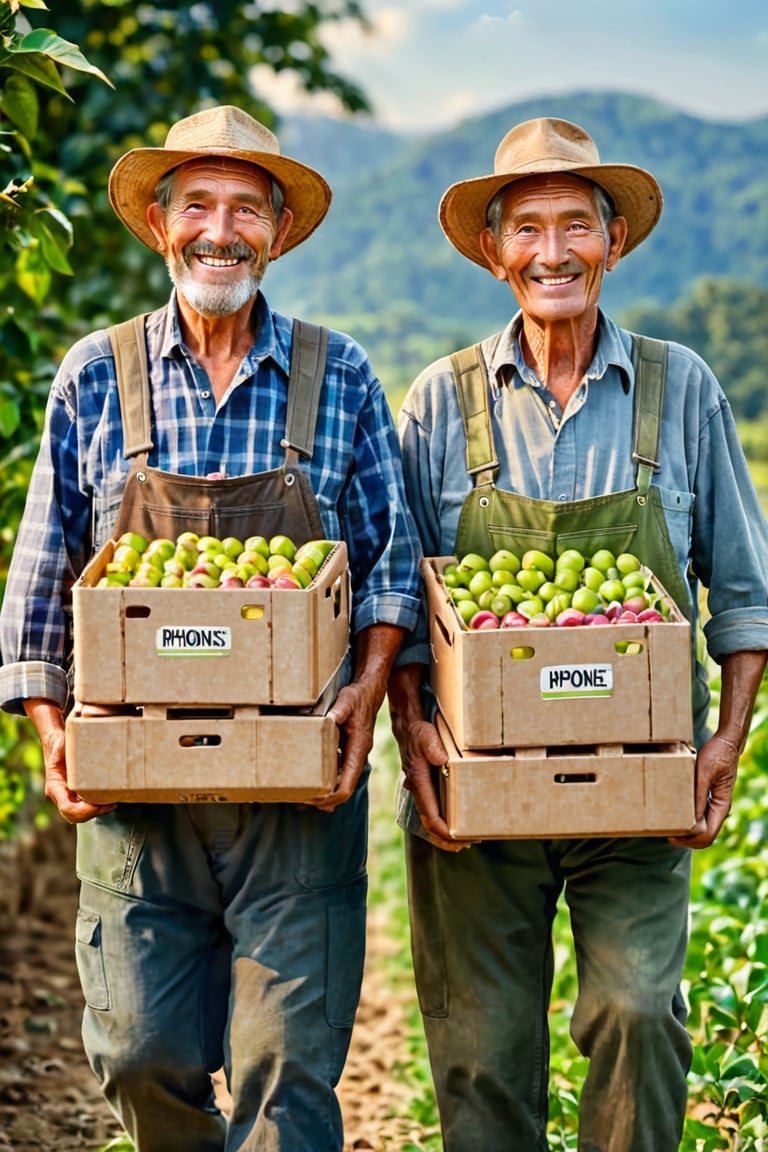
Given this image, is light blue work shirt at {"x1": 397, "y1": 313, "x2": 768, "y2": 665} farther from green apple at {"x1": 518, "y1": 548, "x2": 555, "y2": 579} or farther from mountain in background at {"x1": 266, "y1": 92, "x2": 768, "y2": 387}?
mountain in background at {"x1": 266, "y1": 92, "x2": 768, "y2": 387}

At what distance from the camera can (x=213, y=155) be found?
9.51 feet

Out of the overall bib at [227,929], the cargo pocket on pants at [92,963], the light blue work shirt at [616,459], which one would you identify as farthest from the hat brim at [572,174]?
the cargo pocket on pants at [92,963]

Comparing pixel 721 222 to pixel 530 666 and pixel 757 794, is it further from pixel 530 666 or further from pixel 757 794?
pixel 530 666

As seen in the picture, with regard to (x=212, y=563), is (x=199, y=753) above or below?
below

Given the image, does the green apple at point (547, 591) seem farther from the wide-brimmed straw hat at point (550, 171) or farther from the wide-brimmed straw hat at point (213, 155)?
the wide-brimmed straw hat at point (213, 155)

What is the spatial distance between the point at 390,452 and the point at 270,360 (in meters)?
0.30

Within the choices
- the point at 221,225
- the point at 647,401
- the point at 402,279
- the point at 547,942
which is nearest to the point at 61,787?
the point at 547,942

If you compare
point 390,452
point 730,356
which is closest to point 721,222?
point 730,356

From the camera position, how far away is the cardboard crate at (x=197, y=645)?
98.1 inches

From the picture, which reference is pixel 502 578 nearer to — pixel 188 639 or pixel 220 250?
pixel 188 639

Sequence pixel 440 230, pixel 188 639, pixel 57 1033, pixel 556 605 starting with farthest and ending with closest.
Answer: pixel 440 230, pixel 57 1033, pixel 556 605, pixel 188 639

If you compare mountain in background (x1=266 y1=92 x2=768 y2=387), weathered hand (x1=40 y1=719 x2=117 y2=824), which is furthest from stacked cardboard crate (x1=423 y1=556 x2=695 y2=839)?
mountain in background (x1=266 y1=92 x2=768 y2=387)

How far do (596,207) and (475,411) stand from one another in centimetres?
48

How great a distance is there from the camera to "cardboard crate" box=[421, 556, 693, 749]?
2521mm
